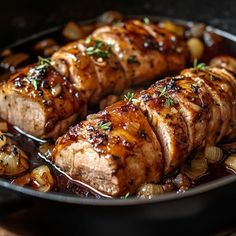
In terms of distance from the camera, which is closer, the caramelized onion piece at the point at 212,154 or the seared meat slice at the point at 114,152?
the seared meat slice at the point at 114,152

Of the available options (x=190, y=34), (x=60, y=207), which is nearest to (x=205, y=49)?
(x=190, y=34)

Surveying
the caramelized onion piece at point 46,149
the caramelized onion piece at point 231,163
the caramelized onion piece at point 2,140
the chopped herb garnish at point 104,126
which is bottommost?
the caramelized onion piece at point 231,163

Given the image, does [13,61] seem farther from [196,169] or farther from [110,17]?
[196,169]

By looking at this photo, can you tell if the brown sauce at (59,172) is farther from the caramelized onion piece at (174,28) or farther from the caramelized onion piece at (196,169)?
the caramelized onion piece at (174,28)

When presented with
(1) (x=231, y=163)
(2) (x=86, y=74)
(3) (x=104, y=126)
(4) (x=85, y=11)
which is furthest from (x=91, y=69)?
(4) (x=85, y=11)

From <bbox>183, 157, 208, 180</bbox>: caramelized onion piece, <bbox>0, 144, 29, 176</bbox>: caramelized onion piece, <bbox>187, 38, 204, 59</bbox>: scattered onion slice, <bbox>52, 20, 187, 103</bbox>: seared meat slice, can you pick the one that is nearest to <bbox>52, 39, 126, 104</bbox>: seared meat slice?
<bbox>52, 20, 187, 103</bbox>: seared meat slice

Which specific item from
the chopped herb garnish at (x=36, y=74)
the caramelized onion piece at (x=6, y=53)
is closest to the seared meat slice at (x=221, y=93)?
the chopped herb garnish at (x=36, y=74)

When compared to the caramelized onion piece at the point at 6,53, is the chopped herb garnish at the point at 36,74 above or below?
above

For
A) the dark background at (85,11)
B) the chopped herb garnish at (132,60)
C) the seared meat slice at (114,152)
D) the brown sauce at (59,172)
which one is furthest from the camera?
the dark background at (85,11)
